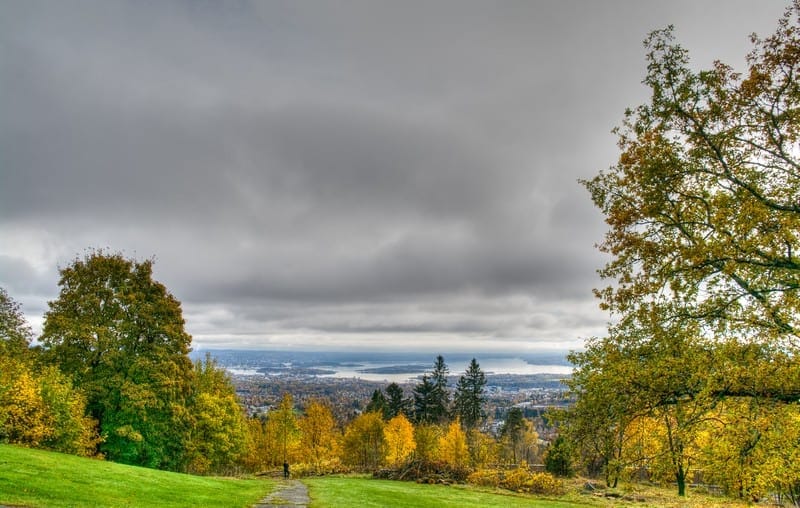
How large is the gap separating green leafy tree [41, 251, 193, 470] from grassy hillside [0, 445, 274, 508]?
30.8 ft

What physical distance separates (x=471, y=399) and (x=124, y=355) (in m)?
60.7

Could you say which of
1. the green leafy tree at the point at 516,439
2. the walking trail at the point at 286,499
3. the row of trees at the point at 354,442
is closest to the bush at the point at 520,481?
the row of trees at the point at 354,442

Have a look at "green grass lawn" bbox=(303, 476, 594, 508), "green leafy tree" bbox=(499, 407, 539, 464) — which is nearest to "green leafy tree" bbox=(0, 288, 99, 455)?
"green grass lawn" bbox=(303, 476, 594, 508)

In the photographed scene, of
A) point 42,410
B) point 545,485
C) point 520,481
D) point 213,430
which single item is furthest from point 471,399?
point 42,410

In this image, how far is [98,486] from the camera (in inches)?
555

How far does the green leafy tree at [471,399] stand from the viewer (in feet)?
249

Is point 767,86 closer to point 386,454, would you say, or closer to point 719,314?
point 719,314

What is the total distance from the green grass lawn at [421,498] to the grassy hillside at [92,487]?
3527mm

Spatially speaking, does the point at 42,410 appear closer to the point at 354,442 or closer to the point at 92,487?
the point at 92,487

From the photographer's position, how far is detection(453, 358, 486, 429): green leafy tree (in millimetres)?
75875

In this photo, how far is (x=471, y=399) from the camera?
7638cm

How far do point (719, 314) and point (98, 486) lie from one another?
19.4m

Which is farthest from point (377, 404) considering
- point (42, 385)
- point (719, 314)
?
point (719, 314)

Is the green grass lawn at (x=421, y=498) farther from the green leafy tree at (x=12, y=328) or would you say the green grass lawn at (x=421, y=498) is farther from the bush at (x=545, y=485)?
the green leafy tree at (x=12, y=328)
